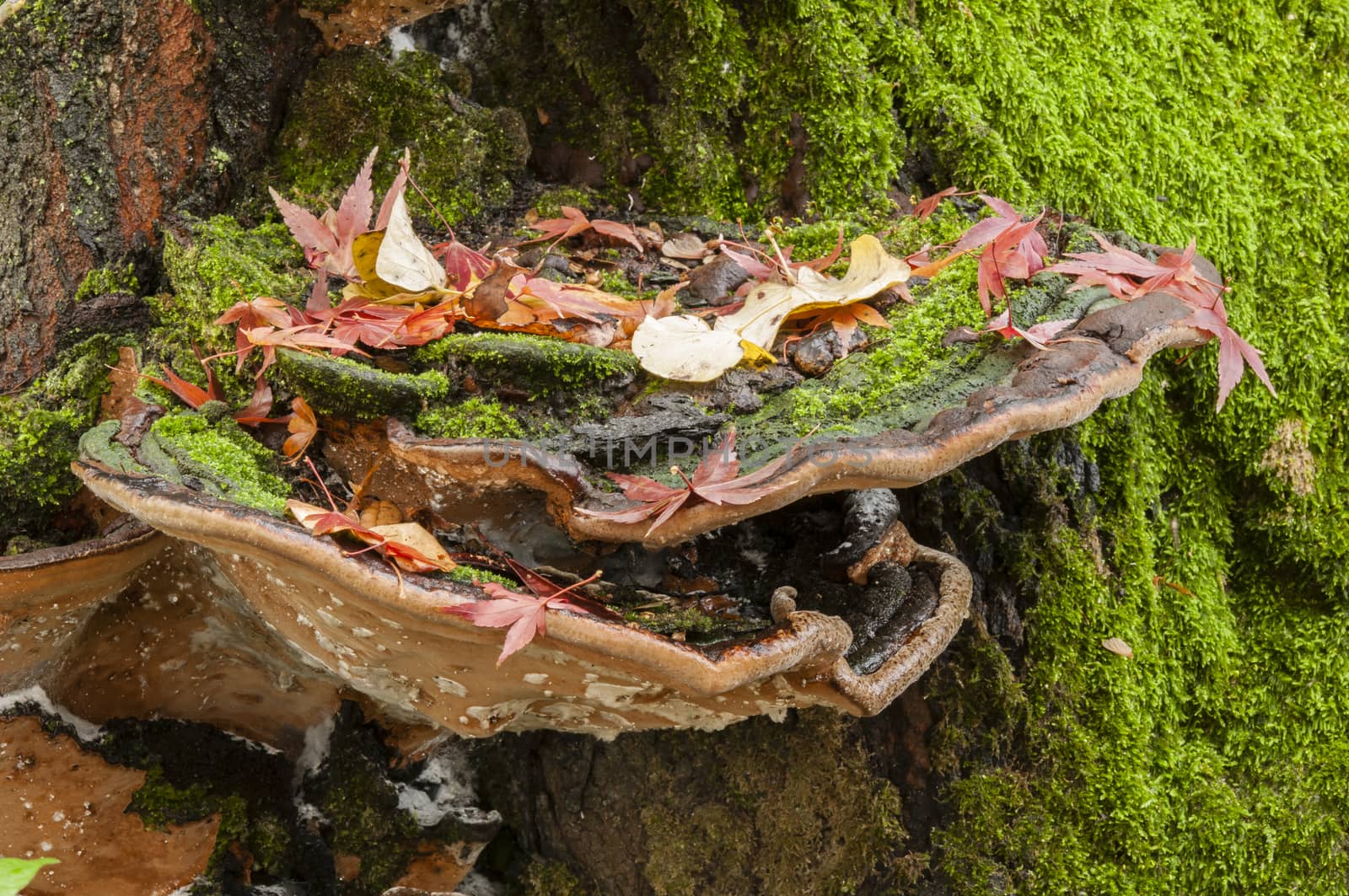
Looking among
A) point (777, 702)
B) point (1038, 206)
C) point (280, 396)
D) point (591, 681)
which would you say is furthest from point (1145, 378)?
point (280, 396)

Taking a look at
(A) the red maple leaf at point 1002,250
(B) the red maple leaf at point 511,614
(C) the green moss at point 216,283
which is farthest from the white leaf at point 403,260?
(A) the red maple leaf at point 1002,250

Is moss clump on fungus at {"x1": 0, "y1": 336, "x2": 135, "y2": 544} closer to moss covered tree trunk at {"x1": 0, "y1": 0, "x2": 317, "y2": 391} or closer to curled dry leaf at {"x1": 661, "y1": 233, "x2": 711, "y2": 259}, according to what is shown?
moss covered tree trunk at {"x1": 0, "y1": 0, "x2": 317, "y2": 391}

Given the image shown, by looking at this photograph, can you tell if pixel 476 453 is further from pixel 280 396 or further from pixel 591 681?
pixel 280 396

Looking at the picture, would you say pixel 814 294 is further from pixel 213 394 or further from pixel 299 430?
pixel 213 394

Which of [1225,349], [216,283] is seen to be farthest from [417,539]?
[1225,349]

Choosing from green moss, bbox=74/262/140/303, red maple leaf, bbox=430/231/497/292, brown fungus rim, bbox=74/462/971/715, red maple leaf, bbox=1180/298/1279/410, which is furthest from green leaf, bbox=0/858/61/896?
red maple leaf, bbox=1180/298/1279/410
